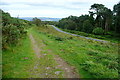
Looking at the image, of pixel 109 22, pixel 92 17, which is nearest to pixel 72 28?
pixel 92 17

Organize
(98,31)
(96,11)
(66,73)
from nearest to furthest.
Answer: (66,73), (98,31), (96,11)

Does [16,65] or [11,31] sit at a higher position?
[11,31]

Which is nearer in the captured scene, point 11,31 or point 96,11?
point 11,31

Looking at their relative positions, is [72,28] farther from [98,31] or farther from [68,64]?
[68,64]

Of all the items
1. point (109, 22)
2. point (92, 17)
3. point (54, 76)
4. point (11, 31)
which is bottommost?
point (54, 76)

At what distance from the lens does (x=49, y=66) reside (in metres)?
9.55

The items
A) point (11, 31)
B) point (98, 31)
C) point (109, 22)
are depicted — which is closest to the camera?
point (11, 31)

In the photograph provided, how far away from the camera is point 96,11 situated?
6750cm

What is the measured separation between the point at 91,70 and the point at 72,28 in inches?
3090

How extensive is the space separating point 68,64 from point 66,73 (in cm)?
196

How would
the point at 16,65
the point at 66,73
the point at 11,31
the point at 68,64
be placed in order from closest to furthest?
1. the point at 66,73
2. the point at 16,65
3. the point at 68,64
4. the point at 11,31

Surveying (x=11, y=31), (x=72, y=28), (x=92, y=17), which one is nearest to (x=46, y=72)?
(x=11, y=31)

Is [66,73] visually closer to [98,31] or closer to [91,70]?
[91,70]

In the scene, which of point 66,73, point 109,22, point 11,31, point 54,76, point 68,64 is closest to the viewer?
point 54,76
